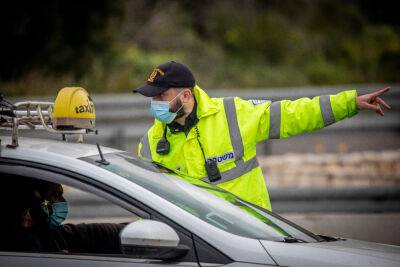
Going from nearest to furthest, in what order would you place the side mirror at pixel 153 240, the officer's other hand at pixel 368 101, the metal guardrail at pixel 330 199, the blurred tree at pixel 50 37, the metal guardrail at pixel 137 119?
the side mirror at pixel 153 240, the officer's other hand at pixel 368 101, the metal guardrail at pixel 330 199, the metal guardrail at pixel 137 119, the blurred tree at pixel 50 37

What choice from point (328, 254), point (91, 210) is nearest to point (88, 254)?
point (328, 254)

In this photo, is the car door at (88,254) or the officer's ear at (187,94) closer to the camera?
the car door at (88,254)

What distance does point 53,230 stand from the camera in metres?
4.04

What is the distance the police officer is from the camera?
5109mm

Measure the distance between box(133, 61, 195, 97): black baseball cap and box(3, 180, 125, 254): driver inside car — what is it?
115cm

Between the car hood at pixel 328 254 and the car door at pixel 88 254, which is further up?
the car door at pixel 88 254

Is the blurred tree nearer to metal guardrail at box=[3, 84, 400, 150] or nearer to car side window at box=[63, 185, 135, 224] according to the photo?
metal guardrail at box=[3, 84, 400, 150]

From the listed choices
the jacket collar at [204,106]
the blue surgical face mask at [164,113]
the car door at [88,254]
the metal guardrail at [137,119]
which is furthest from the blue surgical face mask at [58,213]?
the metal guardrail at [137,119]

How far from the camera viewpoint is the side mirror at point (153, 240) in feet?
11.3

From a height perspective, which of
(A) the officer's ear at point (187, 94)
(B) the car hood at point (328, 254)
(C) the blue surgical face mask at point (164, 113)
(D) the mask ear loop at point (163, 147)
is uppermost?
(A) the officer's ear at point (187, 94)

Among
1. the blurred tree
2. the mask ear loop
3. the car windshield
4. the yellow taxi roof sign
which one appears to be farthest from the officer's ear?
the blurred tree

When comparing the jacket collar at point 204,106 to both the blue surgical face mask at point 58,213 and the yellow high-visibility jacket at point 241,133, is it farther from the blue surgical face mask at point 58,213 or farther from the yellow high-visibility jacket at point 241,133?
the blue surgical face mask at point 58,213

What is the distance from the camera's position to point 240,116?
517 centimetres

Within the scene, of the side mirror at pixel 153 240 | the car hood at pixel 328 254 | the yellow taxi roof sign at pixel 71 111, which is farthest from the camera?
the yellow taxi roof sign at pixel 71 111
